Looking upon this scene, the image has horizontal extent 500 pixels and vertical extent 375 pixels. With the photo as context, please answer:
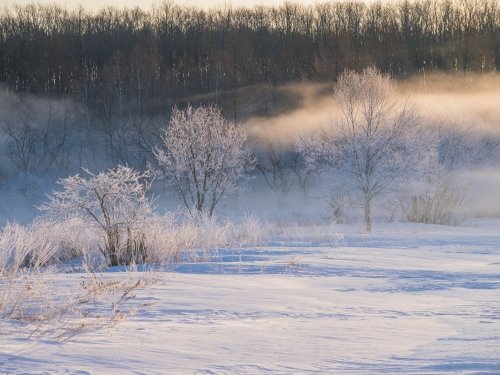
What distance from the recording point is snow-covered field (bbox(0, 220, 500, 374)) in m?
4.09

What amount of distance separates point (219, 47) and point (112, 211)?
45839 millimetres

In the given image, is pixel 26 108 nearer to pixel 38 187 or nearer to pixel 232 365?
pixel 38 187

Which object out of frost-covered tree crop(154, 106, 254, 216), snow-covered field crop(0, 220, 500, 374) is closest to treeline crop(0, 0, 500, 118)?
frost-covered tree crop(154, 106, 254, 216)

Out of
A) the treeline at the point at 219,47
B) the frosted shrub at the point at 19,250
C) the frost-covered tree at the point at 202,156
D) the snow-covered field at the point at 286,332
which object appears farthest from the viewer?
the treeline at the point at 219,47

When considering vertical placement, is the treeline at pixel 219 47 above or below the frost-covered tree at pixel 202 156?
above

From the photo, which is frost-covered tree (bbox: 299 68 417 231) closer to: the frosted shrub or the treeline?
the treeline

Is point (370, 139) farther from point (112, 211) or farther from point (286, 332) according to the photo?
point (286, 332)

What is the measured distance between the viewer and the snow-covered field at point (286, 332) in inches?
161

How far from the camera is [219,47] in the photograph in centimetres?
5731

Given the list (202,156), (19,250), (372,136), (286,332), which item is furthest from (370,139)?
(286,332)

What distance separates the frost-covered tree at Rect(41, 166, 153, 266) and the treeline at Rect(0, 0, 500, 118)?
131 ft

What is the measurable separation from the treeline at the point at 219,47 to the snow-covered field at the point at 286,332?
45.2 metres

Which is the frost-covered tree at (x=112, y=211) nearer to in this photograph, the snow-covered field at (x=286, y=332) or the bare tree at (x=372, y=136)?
the snow-covered field at (x=286, y=332)

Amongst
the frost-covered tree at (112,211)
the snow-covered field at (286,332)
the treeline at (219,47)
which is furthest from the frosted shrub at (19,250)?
the treeline at (219,47)
